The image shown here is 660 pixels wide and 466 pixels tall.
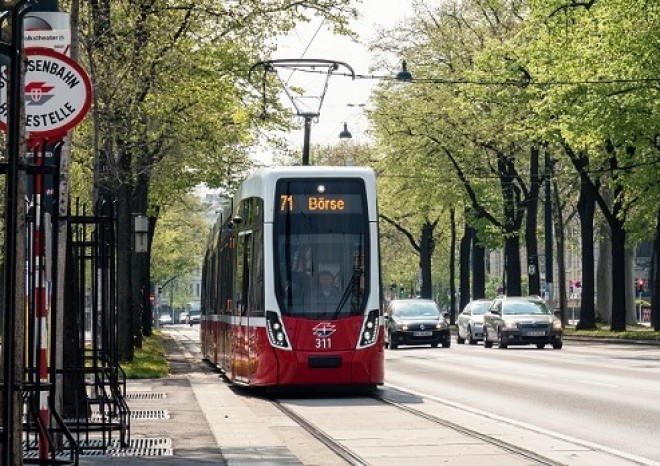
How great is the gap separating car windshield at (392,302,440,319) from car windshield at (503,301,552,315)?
109 inches

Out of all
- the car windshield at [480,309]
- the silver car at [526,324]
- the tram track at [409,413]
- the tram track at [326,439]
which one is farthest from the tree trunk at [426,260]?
the tram track at [326,439]

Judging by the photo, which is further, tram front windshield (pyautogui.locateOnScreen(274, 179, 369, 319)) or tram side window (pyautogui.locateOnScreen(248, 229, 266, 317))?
tram side window (pyautogui.locateOnScreen(248, 229, 266, 317))

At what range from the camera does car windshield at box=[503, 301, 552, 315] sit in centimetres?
4916

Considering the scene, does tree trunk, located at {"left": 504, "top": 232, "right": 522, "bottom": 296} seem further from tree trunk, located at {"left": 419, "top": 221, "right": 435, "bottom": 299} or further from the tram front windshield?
the tram front windshield

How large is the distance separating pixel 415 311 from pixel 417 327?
1119 mm

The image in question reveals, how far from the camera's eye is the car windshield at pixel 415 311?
5156cm

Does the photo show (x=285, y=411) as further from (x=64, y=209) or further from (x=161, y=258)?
(x=161, y=258)

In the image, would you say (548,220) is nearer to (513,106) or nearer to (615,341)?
(513,106)

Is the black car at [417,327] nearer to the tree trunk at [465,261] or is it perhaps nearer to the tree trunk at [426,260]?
the tree trunk at [465,261]

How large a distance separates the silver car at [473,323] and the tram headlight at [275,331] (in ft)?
109

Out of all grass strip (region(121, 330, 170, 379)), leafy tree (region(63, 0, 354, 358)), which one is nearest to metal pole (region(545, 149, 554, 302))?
leafy tree (region(63, 0, 354, 358))

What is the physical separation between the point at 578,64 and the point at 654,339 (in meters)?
8.53

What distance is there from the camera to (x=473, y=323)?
2292 inches

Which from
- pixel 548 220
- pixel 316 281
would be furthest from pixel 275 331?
pixel 548 220
